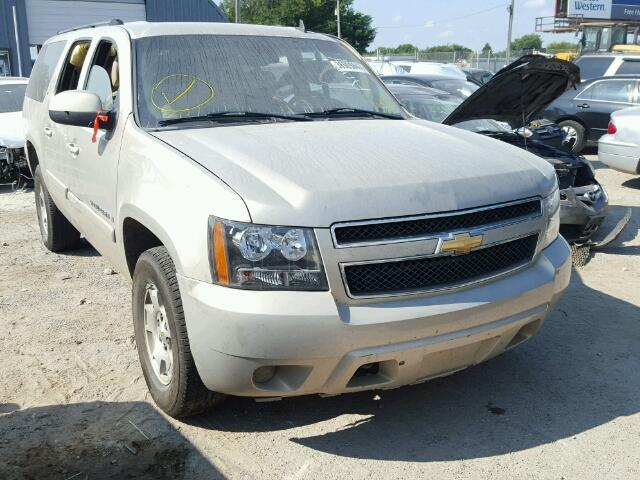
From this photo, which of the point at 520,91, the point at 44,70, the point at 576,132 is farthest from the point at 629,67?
the point at 44,70

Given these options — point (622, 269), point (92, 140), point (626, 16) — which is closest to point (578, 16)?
point (626, 16)

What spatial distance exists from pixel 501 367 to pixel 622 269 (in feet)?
8.63

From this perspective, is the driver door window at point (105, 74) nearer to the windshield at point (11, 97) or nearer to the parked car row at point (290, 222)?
A: the parked car row at point (290, 222)

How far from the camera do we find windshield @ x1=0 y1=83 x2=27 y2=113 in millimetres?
10883

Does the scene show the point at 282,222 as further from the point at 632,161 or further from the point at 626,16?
the point at 626,16

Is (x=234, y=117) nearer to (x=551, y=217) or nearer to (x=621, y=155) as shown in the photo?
(x=551, y=217)

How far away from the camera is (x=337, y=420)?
11.2 feet

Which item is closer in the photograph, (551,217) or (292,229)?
(292,229)

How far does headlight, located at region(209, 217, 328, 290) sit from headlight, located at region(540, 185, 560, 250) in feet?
4.20

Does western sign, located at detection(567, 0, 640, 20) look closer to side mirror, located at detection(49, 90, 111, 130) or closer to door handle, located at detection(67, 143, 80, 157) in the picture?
door handle, located at detection(67, 143, 80, 157)

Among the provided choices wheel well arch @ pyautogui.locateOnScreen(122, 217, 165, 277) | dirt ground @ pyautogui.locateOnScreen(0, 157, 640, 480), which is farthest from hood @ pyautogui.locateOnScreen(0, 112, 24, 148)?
wheel well arch @ pyautogui.locateOnScreen(122, 217, 165, 277)

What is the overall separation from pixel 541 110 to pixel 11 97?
28.6 ft

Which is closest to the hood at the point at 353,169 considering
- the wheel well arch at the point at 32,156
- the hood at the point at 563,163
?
the hood at the point at 563,163

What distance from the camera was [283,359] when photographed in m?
2.74
